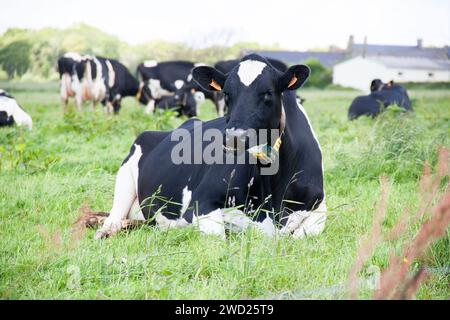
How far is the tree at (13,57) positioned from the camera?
12.6 m

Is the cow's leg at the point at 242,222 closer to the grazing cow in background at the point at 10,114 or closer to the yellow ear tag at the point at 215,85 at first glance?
the yellow ear tag at the point at 215,85

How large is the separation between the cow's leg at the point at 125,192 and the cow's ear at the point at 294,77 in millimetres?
1888

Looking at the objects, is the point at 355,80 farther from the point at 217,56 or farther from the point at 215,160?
the point at 215,160

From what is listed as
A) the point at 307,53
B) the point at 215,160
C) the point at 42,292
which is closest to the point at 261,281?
the point at 42,292

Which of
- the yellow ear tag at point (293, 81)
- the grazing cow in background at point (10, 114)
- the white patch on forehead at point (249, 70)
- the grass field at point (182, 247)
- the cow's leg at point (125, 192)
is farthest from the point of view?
the grazing cow in background at point (10, 114)

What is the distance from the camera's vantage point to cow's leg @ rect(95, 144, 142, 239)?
5.17 metres

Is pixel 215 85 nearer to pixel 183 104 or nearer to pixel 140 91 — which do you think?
pixel 183 104

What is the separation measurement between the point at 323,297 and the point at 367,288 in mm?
341

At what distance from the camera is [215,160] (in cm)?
496

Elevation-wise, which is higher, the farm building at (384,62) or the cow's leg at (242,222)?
the farm building at (384,62)

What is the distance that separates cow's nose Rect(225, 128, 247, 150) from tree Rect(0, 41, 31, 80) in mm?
9437

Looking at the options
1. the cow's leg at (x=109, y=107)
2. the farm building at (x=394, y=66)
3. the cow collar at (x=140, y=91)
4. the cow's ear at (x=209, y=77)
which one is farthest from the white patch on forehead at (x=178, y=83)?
the cow's ear at (x=209, y=77)

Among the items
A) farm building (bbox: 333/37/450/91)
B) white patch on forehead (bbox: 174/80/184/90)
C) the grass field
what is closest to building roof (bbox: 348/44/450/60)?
farm building (bbox: 333/37/450/91)

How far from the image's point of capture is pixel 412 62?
24.5m
